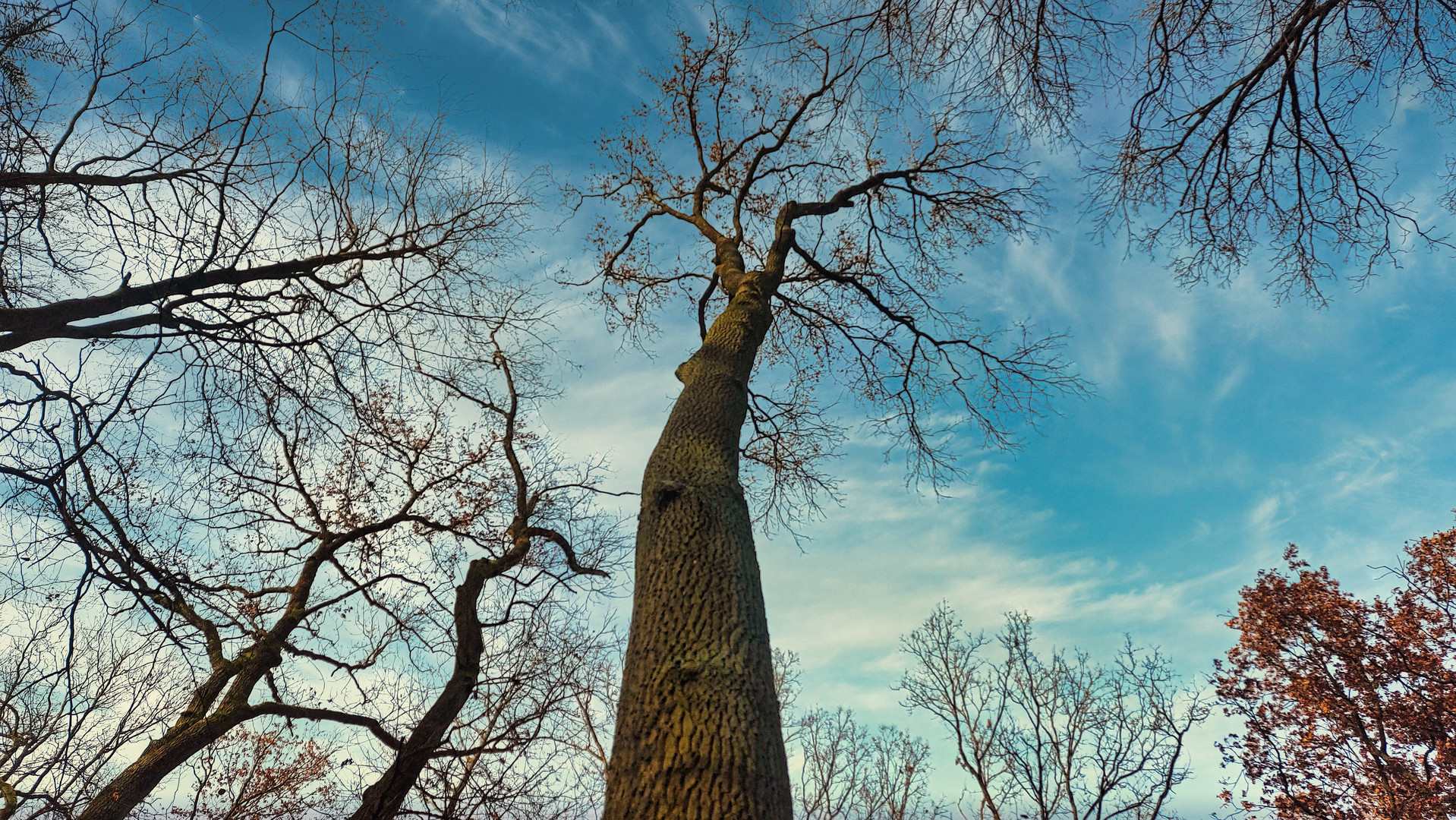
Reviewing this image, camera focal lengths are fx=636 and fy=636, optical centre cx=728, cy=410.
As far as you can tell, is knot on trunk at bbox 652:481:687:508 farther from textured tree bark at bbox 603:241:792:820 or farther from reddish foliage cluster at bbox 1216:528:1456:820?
reddish foliage cluster at bbox 1216:528:1456:820

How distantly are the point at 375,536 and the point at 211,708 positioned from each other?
1894 mm

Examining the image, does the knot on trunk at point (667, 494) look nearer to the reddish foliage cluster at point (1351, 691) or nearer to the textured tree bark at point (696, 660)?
the textured tree bark at point (696, 660)

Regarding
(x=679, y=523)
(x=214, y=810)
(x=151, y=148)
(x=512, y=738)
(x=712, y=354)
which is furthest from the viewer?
(x=214, y=810)

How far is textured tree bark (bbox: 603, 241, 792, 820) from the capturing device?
180 centimetres

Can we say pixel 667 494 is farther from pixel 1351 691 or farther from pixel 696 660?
pixel 1351 691

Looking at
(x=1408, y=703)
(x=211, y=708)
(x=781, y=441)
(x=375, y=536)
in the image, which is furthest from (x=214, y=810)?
(x=1408, y=703)

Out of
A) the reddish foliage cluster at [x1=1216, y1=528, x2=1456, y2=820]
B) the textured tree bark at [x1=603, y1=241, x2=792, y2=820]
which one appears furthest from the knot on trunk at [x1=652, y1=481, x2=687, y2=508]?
the reddish foliage cluster at [x1=1216, y1=528, x2=1456, y2=820]

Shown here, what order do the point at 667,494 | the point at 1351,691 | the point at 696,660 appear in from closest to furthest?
the point at 696,660 < the point at 667,494 < the point at 1351,691

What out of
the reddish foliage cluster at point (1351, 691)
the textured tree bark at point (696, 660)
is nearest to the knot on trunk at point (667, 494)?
the textured tree bark at point (696, 660)

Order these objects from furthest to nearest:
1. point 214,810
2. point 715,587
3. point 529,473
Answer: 1. point 214,810
2. point 529,473
3. point 715,587

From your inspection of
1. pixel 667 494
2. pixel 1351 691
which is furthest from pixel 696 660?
pixel 1351 691

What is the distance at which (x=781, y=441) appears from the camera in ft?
23.6

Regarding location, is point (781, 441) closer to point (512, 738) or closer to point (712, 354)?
point (712, 354)

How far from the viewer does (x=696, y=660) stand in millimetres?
2102
